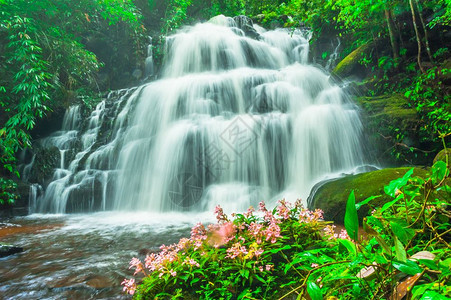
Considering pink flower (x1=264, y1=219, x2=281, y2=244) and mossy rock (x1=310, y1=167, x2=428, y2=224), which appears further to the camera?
mossy rock (x1=310, y1=167, x2=428, y2=224)

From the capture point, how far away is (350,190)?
421 cm

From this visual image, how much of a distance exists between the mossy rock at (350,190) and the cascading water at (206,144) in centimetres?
195

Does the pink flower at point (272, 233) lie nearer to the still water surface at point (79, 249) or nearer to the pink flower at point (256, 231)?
the pink flower at point (256, 231)

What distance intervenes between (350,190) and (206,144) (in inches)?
188

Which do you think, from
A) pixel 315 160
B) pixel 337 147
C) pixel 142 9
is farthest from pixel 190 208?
pixel 142 9

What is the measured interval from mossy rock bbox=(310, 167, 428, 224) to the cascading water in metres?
1.95

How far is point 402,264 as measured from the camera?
2.33 feet

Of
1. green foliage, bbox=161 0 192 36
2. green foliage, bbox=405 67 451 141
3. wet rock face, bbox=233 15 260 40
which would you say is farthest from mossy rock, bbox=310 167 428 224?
green foliage, bbox=161 0 192 36

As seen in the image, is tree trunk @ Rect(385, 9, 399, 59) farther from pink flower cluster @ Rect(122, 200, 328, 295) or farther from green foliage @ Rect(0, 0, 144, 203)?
green foliage @ Rect(0, 0, 144, 203)

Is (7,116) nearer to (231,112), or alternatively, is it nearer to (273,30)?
(231,112)

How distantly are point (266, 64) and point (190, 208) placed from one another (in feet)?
33.1

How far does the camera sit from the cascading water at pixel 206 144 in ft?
23.9

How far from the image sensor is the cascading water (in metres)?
7.27

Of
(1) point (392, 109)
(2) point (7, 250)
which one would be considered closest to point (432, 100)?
(1) point (392, 109)
